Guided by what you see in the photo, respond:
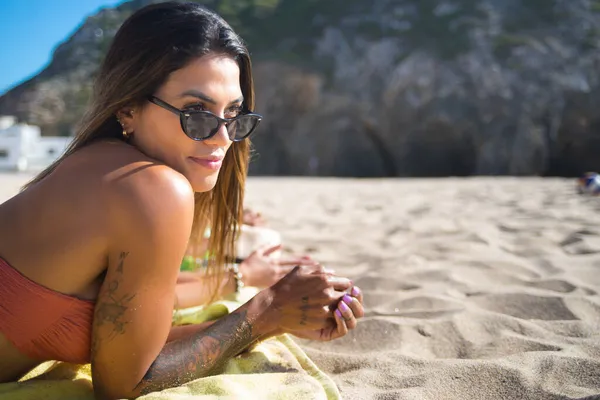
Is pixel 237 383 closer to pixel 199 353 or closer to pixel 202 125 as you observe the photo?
pixel 199 353

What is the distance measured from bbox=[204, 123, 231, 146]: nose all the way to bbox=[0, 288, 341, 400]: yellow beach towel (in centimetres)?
77

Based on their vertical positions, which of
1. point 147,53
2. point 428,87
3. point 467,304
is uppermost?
point 428,87

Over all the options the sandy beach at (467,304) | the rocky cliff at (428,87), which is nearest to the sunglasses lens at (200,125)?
the sandy beach at (467,304)

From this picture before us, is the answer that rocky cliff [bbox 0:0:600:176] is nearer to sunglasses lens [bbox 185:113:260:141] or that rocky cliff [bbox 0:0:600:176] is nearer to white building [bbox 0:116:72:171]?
white building [bbox 0:116:72:171]

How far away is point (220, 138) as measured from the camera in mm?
1666

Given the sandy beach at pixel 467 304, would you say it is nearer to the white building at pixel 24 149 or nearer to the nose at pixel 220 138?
the nose at pixel 220 138

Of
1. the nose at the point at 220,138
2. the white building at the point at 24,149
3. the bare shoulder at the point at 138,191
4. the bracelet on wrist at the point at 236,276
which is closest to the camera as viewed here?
the bare shoulder at the point at 138,191

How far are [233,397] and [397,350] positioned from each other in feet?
2.85

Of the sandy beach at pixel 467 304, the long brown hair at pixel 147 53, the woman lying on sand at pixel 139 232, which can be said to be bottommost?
the sandy beach at pixel 467 304

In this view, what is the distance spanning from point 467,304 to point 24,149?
2539cm

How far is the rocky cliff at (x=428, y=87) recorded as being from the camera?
17.3 meters

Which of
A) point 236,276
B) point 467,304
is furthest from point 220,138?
point 467,304

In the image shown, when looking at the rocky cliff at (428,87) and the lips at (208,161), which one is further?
the rocky cliff at (428,87)

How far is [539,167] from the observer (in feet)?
56.1
